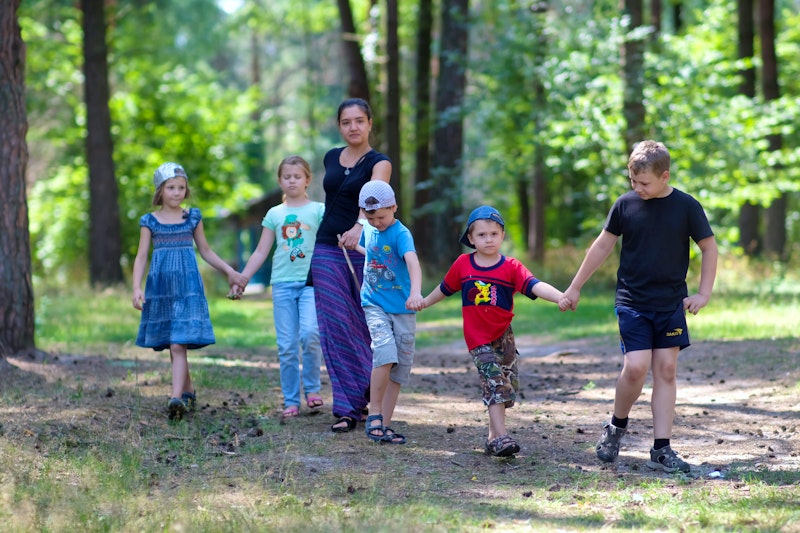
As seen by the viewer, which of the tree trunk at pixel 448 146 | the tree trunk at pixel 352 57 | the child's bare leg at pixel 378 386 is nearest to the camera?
the child's bare leg at pixel 378 386

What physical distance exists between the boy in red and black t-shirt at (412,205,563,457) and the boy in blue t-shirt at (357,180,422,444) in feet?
1.30

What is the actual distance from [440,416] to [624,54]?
13.6m

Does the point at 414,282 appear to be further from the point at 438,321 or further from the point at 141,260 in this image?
the point at 438,321

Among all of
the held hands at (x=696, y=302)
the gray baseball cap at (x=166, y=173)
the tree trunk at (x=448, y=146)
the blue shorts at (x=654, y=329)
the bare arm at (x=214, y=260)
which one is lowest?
the blue shorts at (x=654, y=329)

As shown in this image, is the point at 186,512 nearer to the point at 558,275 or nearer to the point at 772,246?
the point at 558,275

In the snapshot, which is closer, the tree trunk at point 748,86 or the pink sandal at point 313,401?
the pink sandal at point 313,401

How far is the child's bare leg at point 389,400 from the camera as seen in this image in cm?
718

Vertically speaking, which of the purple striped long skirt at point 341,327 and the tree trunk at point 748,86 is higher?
the tree trunk at point 748,86

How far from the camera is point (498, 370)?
6.45m

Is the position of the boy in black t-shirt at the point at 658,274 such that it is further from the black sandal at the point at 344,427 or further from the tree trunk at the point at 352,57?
the tree trunk at the point at 352,57

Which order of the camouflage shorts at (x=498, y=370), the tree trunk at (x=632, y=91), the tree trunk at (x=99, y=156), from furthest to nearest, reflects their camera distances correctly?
the tree trunk at (x=99, y=156) → the tree trunk at (x=632, y=91) → the camouflage shorts at (x=498, y=370)

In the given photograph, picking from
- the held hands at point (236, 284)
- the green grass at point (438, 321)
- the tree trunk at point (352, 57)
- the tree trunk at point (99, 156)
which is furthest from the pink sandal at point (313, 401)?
the tree trunk at point (352, 57)

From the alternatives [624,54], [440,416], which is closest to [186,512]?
[440,416]

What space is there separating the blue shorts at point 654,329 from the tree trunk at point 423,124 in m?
19.6
